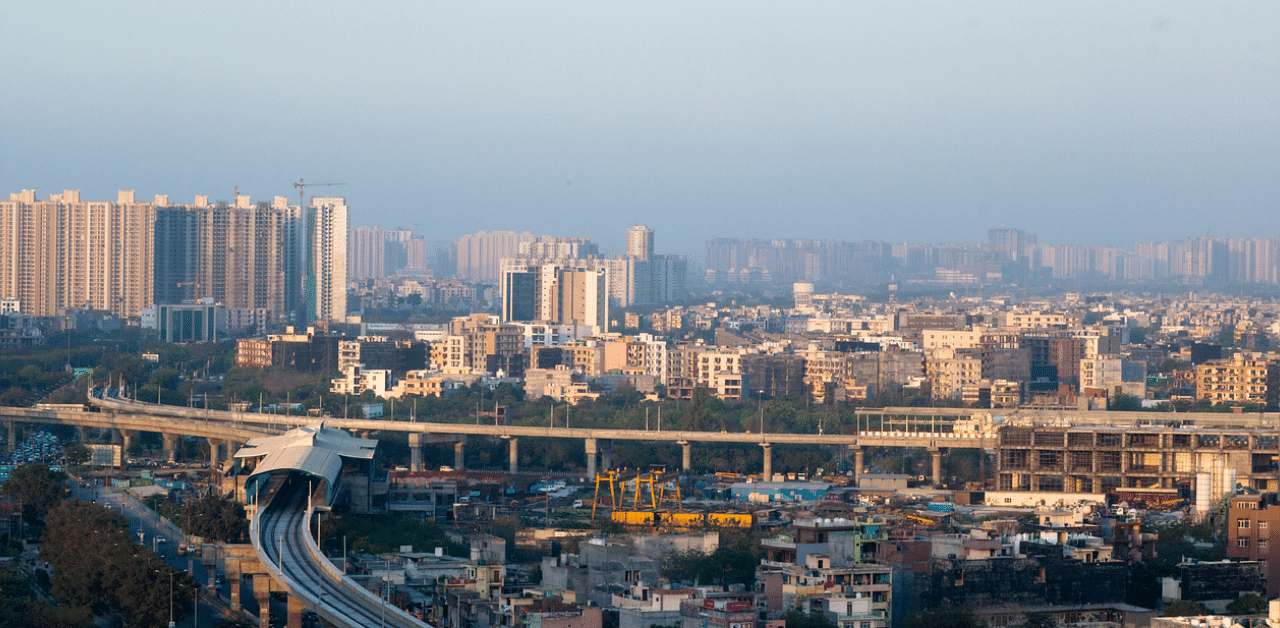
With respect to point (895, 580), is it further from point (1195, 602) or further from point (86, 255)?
point (86, 255)

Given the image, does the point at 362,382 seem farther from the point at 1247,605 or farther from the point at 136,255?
the point at 1247,605

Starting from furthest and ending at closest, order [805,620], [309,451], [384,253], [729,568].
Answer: [384,253]
[309,451]
[729,568]
[805,620]

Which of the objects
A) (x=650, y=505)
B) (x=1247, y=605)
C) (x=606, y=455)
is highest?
(x=1247, y=605)

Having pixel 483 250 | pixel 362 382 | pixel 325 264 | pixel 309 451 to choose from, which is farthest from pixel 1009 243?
pixel 309 451

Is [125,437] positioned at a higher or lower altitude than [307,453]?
lower

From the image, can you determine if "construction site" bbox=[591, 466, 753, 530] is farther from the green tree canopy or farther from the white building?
the white building

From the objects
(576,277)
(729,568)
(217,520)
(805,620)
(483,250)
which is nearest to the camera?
(805,620)

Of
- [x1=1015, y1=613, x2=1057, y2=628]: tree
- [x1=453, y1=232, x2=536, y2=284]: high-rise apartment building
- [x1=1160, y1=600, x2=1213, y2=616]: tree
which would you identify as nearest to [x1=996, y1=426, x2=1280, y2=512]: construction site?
[x1=1160, y1=600, x2=1213, y2=616]: tree

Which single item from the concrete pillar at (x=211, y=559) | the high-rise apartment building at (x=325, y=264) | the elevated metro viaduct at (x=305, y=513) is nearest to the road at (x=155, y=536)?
the concrete pillar at (x=211, y=559)
